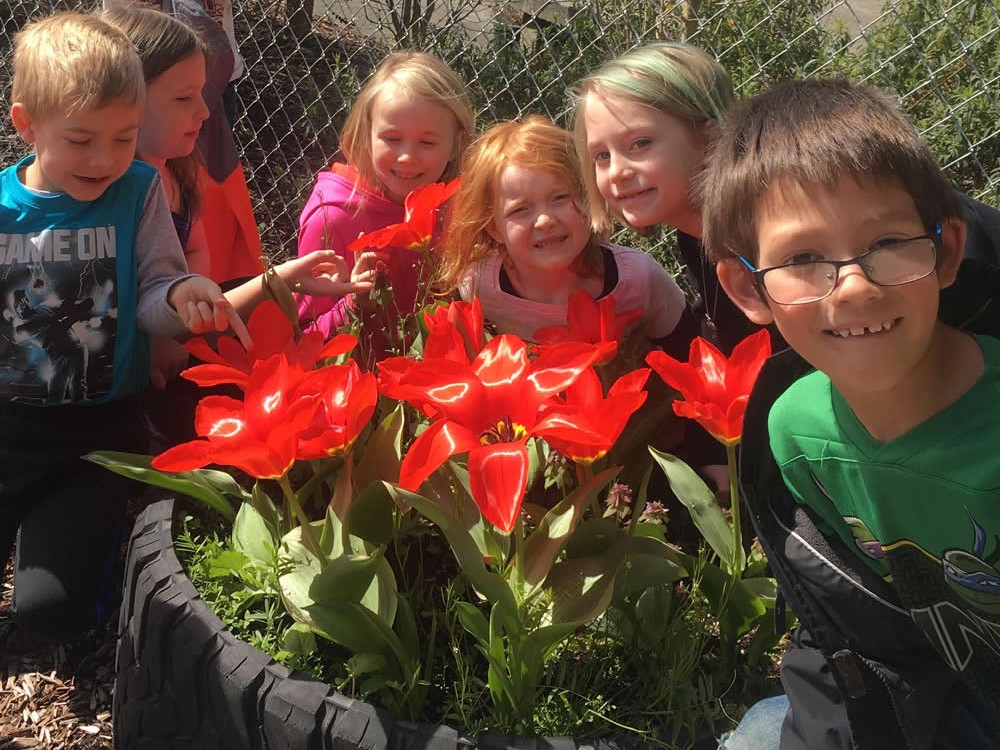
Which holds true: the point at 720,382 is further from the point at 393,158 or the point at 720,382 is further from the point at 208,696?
the point at 393,158

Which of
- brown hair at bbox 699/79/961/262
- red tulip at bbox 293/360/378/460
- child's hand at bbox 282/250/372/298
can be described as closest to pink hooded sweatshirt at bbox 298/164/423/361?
child's hand at bbox 282/250/372/298

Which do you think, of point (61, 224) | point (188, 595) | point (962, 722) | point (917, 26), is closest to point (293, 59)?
point (917, 26)

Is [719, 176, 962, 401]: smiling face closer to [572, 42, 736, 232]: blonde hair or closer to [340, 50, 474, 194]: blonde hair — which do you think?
[572, 42, 736, 232]: blonde hair

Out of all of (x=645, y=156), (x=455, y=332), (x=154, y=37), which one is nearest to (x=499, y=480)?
(x=455, y=332)

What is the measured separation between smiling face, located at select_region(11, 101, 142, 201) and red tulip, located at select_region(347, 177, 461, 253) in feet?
1.62

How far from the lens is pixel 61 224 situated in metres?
2.03

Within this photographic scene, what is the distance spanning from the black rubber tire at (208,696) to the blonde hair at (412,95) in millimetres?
1264

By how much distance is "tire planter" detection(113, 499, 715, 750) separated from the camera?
125cm

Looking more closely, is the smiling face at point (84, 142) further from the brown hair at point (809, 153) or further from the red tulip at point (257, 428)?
the brown hair at point (809, 153)

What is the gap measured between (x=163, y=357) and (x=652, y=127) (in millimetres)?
1192

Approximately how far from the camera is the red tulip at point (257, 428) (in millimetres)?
1250

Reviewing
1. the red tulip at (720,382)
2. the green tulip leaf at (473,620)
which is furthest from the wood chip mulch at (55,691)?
the red tulip at (720,382)

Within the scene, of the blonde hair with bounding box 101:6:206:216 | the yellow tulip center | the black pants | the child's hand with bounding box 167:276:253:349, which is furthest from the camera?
the blonde hair with bounding box 101:6:206:216

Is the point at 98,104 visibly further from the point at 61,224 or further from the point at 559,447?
the point at 559,447
